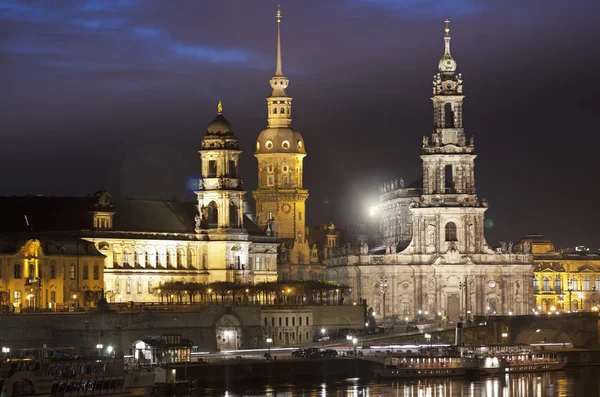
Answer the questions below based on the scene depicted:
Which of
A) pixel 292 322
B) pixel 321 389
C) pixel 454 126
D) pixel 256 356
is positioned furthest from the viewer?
pixel 454 126

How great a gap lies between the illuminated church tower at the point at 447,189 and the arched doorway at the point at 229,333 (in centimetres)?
3470

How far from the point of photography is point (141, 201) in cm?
18212

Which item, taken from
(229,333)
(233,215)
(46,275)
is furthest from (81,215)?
(229,333)

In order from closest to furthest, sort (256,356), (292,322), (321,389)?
(321,389), (256,356), (292,322)

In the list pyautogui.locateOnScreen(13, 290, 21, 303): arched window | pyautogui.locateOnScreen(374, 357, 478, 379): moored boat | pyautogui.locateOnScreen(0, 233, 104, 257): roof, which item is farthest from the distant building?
pyautogui.locateOnScreen(374, 357, 478, 379): moored boat

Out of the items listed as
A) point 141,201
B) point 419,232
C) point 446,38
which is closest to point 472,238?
point 419,232

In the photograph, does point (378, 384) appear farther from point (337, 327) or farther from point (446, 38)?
point (446, 38)

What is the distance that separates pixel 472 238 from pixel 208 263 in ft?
96.1

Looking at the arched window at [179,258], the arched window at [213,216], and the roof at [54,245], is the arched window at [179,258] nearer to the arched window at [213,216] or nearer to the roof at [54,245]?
the arched window at [213,216]

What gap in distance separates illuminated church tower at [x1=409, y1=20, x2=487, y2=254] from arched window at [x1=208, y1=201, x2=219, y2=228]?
23.1 m

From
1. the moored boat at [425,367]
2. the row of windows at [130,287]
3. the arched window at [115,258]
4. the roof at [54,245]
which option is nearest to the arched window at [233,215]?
the row of windows at [130,287]

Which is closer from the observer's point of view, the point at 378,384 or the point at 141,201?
the point at 378,384

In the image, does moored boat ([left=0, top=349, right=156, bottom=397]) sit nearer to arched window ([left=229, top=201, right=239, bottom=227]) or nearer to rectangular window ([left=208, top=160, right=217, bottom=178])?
rectangular window ([left=208, top=160, right=217, bottom=178])

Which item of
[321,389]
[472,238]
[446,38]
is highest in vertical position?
[446,38]
